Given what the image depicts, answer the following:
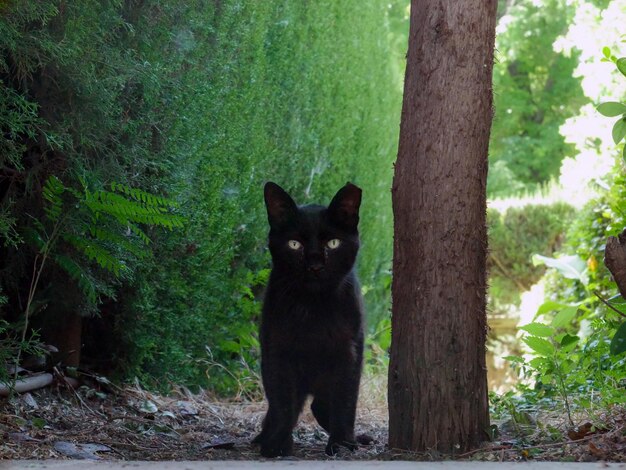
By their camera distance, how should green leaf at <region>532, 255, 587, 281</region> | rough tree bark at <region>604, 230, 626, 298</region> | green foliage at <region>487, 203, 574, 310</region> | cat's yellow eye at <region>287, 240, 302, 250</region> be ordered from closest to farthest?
rough tree bark at <region>604, 230, 626, 298</region> < cat's yellow eye at <region>287, 240, 302, 250</region> < green leaf at <region>532, 255, 587, 281</region> < green foliage at <region>487, 203, 574, 310</region>

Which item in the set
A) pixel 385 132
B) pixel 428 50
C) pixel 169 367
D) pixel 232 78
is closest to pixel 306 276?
pixel 428 50

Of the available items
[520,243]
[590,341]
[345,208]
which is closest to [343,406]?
[345,208]

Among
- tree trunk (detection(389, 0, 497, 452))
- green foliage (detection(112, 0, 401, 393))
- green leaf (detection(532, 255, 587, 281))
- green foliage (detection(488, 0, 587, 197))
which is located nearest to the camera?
tree trunk (detection(389, 0, 497, 452))

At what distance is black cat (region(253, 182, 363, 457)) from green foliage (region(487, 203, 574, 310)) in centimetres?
1051

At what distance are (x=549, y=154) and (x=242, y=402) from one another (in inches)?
669

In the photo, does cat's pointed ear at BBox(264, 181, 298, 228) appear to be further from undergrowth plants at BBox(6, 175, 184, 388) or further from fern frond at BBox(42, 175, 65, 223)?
fern frond at BBox(42, 175, 65, 223)

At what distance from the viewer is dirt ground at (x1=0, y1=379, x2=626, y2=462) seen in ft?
9.83

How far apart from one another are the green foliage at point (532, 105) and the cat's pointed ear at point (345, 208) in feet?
52.3

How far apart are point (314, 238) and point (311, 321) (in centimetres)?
38

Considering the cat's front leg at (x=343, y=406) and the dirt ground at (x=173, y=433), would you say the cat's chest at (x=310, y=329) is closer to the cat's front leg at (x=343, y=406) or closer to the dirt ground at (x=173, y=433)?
the cat's front leg at (x=343, y=406)

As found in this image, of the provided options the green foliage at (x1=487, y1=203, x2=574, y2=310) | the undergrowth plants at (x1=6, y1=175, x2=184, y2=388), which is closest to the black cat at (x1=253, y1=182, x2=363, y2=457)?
the undergrowth plants at (x1=6, y1=175, x2=184, y2=388)

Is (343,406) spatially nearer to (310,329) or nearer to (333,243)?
(310,329)

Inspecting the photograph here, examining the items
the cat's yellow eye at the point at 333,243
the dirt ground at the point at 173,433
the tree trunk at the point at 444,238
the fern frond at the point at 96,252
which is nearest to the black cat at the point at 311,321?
the cat's yellow eye at the point at 333,243

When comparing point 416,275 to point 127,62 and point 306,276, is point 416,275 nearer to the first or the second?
point 306,276
